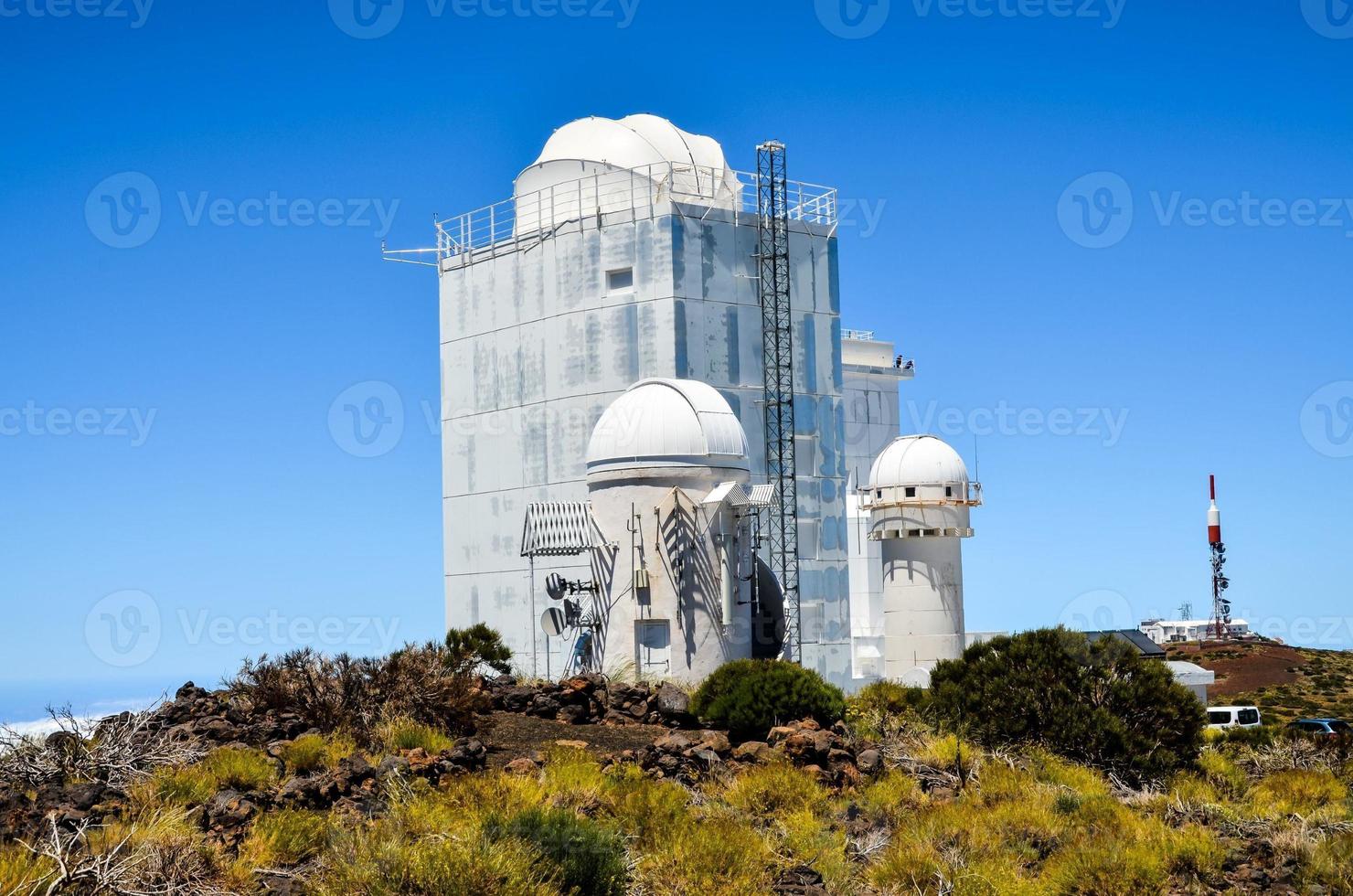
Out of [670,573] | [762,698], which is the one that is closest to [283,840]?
[762,698]

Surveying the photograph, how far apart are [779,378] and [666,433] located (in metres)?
15.2

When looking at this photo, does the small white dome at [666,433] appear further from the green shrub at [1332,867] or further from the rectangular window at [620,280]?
the green shrub at [1332,867]

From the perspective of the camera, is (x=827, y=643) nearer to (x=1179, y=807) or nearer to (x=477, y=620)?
(x=477, y=620)

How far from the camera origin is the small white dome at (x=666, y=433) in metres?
27.2

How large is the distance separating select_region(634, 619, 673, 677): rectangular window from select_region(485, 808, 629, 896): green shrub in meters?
13.2

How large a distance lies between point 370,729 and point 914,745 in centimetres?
808

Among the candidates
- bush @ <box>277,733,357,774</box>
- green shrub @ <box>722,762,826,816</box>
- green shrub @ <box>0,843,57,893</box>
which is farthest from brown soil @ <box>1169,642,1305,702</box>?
green shrub @ <box>0,843,57,893</box>

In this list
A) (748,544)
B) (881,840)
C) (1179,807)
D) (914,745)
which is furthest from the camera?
(748,544)

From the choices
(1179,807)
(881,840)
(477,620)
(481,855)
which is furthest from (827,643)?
(481,855)

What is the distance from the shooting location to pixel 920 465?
3959cm

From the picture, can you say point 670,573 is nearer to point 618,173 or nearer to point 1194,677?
point 618,173

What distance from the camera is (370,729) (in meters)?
19.0

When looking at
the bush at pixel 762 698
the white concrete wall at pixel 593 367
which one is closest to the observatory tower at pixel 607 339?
the white concrete wall at pixel 593 367

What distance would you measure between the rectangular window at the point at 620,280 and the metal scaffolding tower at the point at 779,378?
12.9 ft
